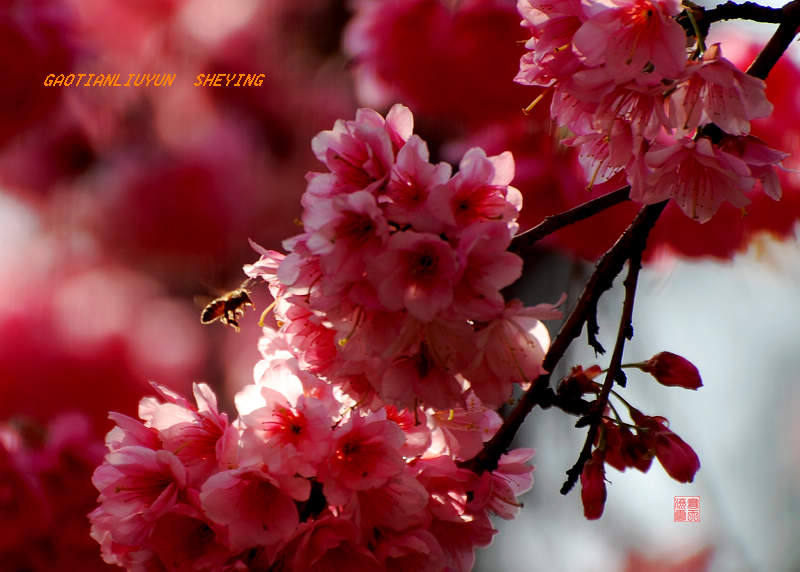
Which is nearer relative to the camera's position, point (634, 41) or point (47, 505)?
point (634, 41)

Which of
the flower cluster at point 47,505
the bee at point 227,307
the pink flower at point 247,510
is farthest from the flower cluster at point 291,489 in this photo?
the flower cluster at point 47,505

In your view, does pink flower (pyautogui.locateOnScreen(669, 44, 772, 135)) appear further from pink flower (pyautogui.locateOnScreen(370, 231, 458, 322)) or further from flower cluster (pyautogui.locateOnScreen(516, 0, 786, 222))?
pink flower (pyautogui.locateOnScreen(370, 231, 458, 322))

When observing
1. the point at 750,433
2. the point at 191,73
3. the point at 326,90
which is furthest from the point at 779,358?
the point at 191,73

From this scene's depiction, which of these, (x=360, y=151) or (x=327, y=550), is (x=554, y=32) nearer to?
(x=360, y=151)

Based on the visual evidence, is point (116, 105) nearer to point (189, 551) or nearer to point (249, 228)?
point (249, 228)

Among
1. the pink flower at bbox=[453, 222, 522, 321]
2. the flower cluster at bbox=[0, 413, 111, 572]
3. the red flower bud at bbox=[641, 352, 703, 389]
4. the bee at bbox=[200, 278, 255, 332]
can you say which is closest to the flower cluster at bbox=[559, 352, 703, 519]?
the red flower bud at bbox=[641, 352, 703, 389]

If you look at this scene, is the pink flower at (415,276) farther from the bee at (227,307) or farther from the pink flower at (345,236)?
the bee at (227,307)

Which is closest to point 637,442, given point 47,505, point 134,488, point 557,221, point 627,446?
point 627,446
